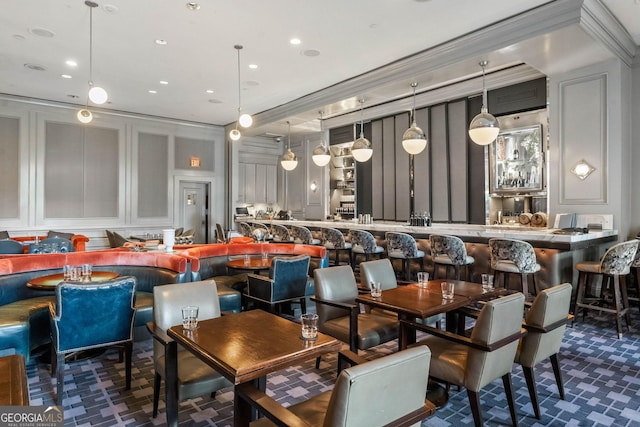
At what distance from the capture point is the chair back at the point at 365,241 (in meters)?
6.19

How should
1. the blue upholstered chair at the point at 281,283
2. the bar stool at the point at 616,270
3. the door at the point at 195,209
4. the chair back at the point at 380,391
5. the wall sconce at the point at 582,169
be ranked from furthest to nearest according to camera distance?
the door at the point at 195,209 → the wall sconce at the point at 582,169 → the bar stool at the point at 616,270 → the blue upholstered chair at the point at 281,283 → the chair back at the point at 380,391

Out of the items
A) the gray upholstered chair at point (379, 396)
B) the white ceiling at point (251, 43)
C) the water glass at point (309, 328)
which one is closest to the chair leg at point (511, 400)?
the gray upholstered chair at point (379, 396)

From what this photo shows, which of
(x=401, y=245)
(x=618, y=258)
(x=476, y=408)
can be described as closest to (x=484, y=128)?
(x=401, y=245)

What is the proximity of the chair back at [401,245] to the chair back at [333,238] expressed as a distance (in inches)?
40.1

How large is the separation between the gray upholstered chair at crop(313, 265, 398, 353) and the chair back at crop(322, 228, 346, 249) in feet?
10.3

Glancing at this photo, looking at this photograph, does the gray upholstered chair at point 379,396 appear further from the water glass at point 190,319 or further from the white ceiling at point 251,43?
the white ceiling at point 251,43

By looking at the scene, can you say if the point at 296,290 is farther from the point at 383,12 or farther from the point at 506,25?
the point at 506,25

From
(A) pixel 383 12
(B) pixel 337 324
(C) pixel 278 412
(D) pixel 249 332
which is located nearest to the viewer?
(C) pixel 278 412

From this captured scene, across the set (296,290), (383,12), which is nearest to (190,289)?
(296,290)

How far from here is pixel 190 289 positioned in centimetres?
274

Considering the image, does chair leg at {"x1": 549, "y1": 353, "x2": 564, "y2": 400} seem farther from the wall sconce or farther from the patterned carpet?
the wall sconce

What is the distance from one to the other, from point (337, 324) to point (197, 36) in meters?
4.27

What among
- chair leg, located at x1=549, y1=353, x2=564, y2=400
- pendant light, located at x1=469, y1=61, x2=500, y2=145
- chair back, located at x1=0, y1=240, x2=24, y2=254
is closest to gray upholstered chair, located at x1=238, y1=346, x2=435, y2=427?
chair leg, located at x1=549, y1=353, x2=564, y2=400

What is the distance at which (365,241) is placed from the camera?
6234mm
